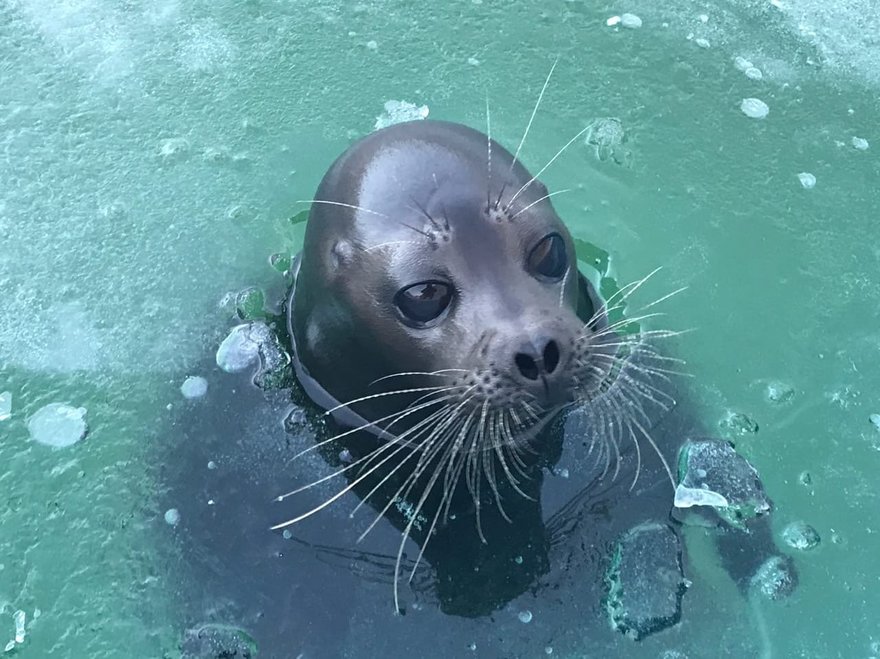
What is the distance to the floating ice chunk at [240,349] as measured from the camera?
3996 millimetres

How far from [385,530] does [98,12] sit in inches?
146

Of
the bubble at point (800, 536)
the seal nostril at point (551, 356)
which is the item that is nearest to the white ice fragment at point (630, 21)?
the bubble at point (800, 536)

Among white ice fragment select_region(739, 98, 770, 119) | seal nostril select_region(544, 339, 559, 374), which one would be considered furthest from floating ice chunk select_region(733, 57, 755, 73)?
seal nostril select_region(544, 339, 559, 374)

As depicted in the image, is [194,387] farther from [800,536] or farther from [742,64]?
[742,64]

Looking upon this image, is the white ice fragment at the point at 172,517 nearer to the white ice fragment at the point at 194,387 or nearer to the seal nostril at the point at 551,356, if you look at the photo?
the white ice fragment at the point at 194,387

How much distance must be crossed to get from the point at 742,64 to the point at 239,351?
3.21 meters

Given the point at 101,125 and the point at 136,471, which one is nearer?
the point at 136,471

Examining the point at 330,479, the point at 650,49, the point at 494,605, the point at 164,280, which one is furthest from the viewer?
the point at 650,49

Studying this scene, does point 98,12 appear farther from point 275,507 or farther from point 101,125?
point 275,507

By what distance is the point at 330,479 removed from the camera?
3674 mm

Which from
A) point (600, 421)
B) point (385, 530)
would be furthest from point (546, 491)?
point (385, 530)

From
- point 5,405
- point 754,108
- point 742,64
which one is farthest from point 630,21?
point 5,405

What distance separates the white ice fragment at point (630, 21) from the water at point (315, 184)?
3 cm

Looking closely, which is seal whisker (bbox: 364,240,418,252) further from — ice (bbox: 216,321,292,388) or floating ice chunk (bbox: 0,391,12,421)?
floating ice chunk (bbox: 0,391,12,421)
